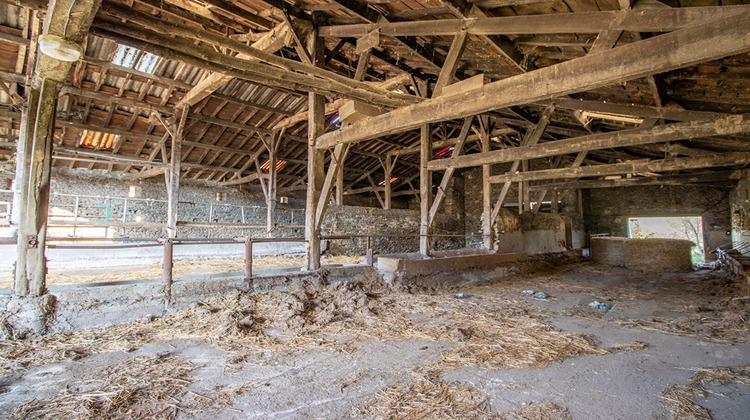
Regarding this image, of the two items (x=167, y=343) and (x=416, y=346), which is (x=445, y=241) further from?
(x=167, y=343)

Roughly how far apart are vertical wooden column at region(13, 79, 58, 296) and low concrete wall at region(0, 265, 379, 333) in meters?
0.22

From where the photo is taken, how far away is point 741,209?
973cm

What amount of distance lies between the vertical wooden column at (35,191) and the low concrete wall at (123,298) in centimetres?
22

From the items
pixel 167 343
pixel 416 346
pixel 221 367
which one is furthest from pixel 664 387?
pixel 167 343

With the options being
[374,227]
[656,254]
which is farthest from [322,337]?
[656,254]

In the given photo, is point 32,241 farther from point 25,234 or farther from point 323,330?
point 323,330

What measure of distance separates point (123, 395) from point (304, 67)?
9.98 feet

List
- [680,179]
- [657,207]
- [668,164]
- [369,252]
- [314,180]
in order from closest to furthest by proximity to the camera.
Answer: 1. [314,180]
2. [369,252]
3. [668,164]
4. [680,179]
5. [657,207]

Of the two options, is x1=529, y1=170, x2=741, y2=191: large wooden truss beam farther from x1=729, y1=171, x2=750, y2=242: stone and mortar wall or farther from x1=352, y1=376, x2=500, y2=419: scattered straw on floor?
x1=352, y1=376, x2=500, y2=419: scattered straw on floor

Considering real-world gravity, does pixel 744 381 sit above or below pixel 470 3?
below

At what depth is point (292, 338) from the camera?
348 cm

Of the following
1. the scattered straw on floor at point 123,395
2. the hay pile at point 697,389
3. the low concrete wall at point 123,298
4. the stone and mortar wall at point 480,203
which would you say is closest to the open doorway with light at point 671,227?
the stone and mortar wall at point 480,203

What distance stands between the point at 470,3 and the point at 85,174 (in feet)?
40.3

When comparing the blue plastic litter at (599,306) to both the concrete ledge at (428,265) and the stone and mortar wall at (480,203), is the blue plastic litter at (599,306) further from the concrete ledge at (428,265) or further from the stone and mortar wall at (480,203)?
the stone and mortar wall at (480,203)
